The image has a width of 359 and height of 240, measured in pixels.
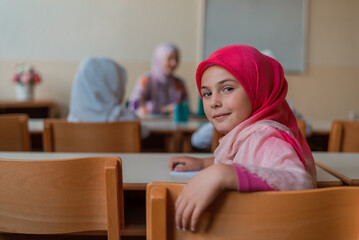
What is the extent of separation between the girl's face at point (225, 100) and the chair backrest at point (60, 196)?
29cm

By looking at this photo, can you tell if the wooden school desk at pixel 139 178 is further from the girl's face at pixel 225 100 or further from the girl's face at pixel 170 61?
the girl's face at pixel 170 61

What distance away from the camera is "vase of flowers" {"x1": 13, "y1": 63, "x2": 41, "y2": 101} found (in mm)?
4762

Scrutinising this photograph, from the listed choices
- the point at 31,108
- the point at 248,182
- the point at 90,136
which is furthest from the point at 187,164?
the point at 31,108

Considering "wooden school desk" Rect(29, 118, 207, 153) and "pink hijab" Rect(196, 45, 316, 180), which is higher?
"pink hijab" Rect(196, 45, 316, 180)

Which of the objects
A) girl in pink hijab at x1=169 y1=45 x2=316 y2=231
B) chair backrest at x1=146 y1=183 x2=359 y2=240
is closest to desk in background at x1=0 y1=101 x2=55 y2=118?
girl in pink hijab at x1=169 y1=45 x2=316 y2=231

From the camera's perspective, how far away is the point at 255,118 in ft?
3.14

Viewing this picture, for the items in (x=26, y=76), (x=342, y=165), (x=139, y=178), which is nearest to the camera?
(x=139, y=178)

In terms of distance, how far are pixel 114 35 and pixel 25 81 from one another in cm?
135

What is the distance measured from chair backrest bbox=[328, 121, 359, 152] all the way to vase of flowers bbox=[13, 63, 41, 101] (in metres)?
3.95

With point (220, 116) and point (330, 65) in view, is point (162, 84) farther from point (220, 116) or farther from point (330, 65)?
point (220, 116)

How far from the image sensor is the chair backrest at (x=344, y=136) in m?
1.94

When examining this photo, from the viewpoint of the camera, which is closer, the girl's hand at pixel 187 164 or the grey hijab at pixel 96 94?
the girl's hand at pixel 187 164

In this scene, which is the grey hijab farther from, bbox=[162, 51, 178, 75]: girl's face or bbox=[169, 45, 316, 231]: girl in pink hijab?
bbox=[162, 51, 178, 75]: girl's face

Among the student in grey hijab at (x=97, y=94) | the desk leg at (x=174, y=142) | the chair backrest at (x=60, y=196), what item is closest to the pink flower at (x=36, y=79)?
the student in grey hijab at (x=97, y=94)
